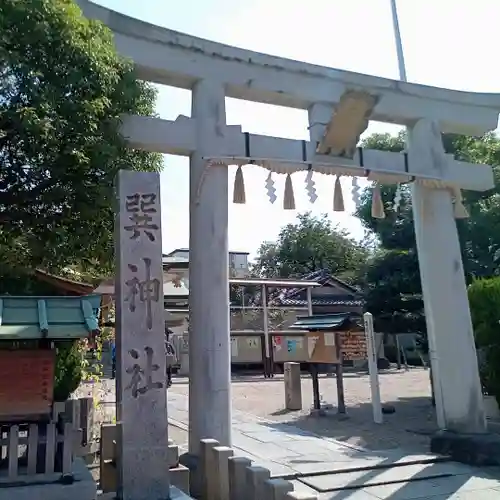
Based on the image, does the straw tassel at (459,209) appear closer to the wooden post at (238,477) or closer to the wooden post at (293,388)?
the wooden post at (293,388)

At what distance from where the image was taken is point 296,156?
768 cm

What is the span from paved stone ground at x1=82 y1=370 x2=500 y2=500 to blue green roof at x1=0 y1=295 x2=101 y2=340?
3308 millimetres

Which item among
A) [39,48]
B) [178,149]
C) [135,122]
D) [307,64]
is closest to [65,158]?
[39,48]

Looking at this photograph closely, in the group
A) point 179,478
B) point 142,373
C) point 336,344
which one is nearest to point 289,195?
point 142,373

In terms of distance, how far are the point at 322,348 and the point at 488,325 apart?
11.3 feet

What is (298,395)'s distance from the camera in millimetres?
12297

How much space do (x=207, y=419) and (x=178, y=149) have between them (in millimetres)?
3483

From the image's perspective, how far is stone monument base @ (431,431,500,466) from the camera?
24.2 ft

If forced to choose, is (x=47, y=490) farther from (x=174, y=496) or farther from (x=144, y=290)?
(x=144, y=290)

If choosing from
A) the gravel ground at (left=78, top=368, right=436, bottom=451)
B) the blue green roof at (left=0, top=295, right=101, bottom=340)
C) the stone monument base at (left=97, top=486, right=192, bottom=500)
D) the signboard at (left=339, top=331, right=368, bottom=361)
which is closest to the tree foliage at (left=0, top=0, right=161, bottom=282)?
the blue green roof at (left=0, top=295, right=101, bottom=340)

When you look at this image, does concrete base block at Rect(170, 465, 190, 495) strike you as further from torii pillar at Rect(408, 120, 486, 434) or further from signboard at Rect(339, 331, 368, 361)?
signboard at Rect(339, 331, 368, 361)

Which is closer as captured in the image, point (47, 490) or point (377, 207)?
point (47, 490)

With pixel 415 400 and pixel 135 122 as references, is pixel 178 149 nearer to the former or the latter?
pixel 135 122

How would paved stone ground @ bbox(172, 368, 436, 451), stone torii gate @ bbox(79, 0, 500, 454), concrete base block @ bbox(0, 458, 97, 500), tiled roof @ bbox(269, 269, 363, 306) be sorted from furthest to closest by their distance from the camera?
tiled roof @ bbox(269, 269, 363, 306), paved stone ground @ bbox(172, 368, 436, 451), stone torii gate @ bbox(79, 0, 500, 454), concrete base block @ bbox(0, 458, 97, 500)
